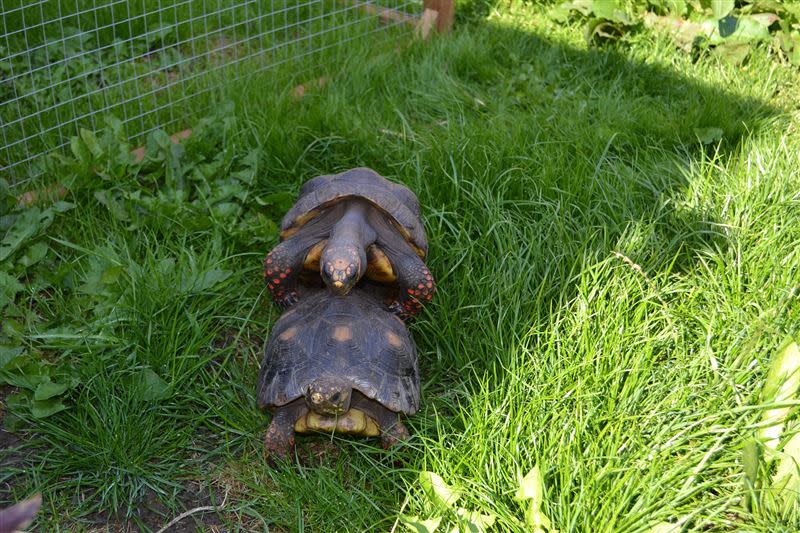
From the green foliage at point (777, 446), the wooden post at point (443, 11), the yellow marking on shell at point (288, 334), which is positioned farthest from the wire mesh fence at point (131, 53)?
the green foliage at point (777, 446)

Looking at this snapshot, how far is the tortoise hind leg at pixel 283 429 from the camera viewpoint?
2609mm

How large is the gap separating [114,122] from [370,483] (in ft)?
7.30

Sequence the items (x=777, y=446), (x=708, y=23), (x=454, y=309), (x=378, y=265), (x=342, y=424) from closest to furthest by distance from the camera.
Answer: (x=777, y=446), (x=342, y=424), (x=378, y=265), (x=454, y=309), (x=708, y=23)

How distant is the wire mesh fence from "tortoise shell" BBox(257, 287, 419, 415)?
5.50 feet

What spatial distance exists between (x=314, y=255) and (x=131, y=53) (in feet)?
7.84

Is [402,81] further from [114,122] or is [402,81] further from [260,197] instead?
[114,122]

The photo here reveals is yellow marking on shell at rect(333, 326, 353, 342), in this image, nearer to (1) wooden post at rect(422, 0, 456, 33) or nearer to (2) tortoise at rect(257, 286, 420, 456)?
(2) tortoise at rect(257, 286, 420, 456)

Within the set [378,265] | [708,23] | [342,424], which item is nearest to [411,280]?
[378,265]

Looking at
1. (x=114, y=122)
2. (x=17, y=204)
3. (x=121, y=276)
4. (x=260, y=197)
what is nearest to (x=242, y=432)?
(x=121, y=276)

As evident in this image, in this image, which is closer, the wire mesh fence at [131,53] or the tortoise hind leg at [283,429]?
the tortoise hind leg at [283,429]

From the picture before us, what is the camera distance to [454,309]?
3.12 metres

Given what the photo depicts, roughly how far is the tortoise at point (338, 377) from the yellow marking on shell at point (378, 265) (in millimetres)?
167

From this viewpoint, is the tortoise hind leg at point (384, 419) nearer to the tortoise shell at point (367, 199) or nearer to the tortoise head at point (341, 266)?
the tortoise head at point (341, 266)

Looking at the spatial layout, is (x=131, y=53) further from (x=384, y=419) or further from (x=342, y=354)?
(x=384, y=419)
